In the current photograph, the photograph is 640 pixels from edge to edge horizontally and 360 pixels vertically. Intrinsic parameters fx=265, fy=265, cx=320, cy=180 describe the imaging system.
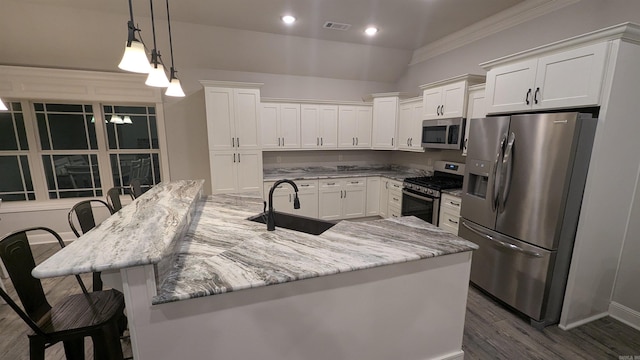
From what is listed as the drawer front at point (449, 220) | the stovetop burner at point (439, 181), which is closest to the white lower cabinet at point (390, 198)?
the stovetop burner at point (439, 181)

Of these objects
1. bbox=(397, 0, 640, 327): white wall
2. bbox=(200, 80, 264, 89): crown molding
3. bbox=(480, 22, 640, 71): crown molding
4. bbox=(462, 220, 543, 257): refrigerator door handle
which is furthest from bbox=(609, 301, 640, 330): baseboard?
bbox=(200, 80, 264, 89): crown molding

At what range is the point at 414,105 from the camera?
4.36m

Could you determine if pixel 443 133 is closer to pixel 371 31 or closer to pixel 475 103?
pixel 475 103

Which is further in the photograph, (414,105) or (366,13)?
(414,105)

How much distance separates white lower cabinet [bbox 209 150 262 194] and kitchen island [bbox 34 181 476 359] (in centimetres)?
206

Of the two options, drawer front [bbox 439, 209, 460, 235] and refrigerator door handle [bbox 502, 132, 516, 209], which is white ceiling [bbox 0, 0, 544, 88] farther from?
drawer front [bbox 439, 209, 460, 235]

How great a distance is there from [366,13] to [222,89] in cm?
222

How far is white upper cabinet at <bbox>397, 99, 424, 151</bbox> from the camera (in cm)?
427

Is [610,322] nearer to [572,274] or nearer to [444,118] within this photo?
[572,274]

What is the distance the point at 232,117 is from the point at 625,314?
4.83 m

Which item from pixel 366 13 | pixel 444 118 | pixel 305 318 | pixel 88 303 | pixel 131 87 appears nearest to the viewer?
pixel 305 318

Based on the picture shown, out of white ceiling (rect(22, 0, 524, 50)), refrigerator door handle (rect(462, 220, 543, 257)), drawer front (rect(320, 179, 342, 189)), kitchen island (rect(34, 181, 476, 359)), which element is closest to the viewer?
kitchen island (rect(34, 181, 476, 359))

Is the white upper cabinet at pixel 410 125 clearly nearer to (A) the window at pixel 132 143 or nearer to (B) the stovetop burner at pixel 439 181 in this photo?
(B) the stovetop burner at pixel 439 181

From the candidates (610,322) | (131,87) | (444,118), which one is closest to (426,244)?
(610,322)
